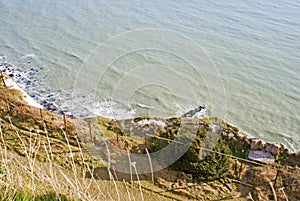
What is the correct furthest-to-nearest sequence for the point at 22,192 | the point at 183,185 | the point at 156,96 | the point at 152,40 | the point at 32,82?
the point at 152,40 → the point at 32,82 → the point at 156,96 → the point at 183,185 → the point at 22,192

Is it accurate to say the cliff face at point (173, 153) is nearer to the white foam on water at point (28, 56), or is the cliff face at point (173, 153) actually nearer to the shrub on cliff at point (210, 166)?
the shrub on cliff at point (210, 166)

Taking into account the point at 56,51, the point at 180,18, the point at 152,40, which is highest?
the point at 180,18

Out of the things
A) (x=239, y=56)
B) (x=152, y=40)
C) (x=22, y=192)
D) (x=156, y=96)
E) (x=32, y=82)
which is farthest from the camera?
(x=152, y=40)

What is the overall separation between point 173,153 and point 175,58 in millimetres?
9219

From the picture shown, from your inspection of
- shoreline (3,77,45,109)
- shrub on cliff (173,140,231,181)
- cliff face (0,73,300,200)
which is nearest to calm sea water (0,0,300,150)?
shoreline (3,77,45,109)

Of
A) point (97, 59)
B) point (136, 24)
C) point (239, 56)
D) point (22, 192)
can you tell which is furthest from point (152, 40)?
point (22, 192)

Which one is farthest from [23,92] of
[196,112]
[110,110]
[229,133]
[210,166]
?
[210,166]

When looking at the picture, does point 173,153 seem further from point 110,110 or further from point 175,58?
point 175,58

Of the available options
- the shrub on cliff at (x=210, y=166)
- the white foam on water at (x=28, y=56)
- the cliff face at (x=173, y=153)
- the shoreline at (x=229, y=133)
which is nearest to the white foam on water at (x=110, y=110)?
the shoreline at (x=229, y=133)

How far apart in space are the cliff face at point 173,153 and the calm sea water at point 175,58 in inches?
101

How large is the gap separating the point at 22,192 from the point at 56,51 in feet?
51.0

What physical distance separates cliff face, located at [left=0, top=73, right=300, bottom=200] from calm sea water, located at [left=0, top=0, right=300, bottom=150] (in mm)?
2556

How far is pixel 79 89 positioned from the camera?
15992 mm

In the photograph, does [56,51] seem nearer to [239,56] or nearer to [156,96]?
[156,96]
